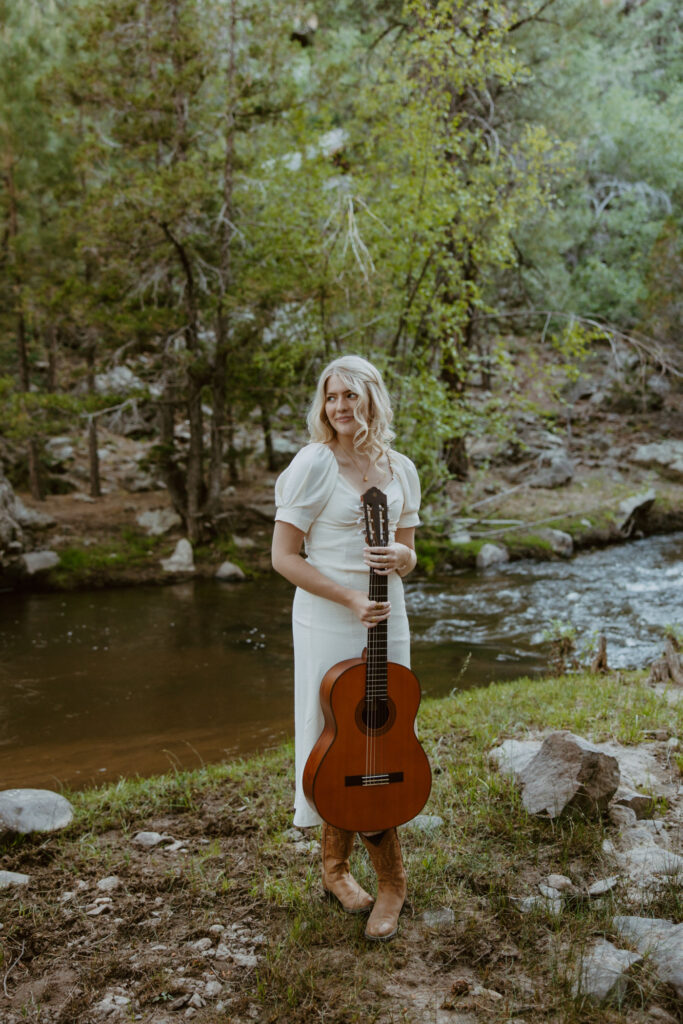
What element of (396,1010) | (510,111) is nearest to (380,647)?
(396,1010)

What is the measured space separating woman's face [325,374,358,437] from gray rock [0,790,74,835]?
8.58ft

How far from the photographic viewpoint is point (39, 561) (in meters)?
11.8

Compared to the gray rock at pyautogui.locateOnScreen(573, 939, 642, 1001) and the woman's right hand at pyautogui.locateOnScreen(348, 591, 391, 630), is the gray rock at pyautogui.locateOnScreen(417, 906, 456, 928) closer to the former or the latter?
the gray rock at pyautogui.locateOnScreen(573, 939, 642, 1001)

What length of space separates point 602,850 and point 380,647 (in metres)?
1.51

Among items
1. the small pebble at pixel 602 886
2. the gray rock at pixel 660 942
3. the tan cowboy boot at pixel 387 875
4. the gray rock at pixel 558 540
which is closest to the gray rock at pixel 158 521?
the gray rock at pixel 558 540

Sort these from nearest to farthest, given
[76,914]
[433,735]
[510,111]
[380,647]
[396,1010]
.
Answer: [396,1010] → [380,647] → [76,914] → [433,735] → [510,111]

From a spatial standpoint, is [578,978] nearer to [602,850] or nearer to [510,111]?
[602,850]

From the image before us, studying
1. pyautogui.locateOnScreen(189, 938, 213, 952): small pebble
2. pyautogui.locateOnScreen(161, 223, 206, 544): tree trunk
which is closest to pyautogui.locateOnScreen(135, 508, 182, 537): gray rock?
pyautogui.locateOnScreen(161, 223, 206, 544): tree trunk

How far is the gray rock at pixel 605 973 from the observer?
240cm

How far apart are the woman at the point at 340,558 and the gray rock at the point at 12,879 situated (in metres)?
1.37

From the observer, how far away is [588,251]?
2269 centimetres

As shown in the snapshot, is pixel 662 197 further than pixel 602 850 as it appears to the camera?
Yes

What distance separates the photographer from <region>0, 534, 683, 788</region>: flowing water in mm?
6074

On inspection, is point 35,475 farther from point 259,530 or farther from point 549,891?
point 549,891
